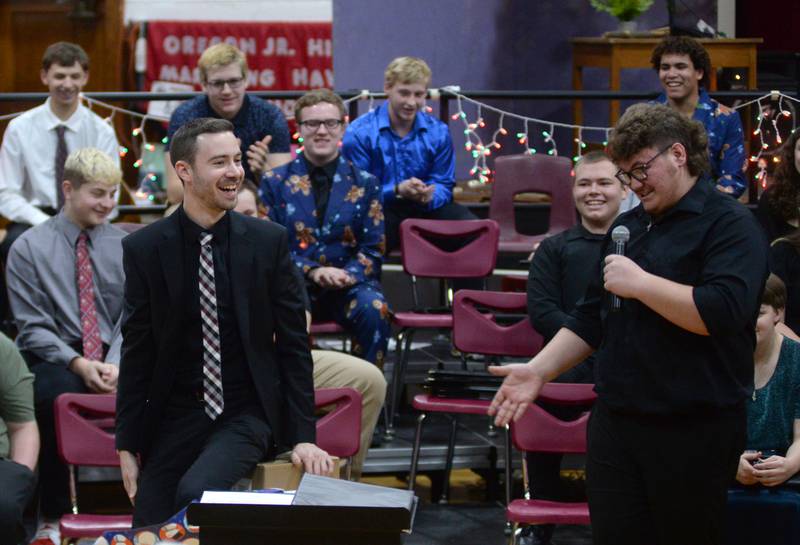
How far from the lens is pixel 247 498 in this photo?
262 cm

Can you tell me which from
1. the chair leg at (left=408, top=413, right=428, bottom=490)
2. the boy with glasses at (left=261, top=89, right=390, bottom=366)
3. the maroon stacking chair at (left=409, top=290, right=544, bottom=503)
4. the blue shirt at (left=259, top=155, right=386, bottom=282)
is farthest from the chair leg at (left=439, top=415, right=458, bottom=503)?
the blue shirt at (left=259, top=155, right=386, bottom=282)

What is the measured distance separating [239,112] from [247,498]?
340 cm

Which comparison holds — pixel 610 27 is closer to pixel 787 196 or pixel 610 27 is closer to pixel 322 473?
pixel 787 196

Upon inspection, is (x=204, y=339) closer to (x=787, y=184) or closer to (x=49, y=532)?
(x=49, y=532)

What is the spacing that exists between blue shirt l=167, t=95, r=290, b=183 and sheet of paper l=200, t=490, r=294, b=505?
3244mm

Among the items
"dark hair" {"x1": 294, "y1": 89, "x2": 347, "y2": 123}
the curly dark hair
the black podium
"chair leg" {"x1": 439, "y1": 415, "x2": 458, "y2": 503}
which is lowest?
"chair leg" {"x1": 439, "y1": 415, "x2": 458, "y2": 503}

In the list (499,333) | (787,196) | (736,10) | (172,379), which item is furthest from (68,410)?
(736,10)

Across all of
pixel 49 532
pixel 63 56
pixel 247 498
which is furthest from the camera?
pixel 63 56

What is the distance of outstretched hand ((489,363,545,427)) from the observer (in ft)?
10.5

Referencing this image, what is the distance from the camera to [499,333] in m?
5.08

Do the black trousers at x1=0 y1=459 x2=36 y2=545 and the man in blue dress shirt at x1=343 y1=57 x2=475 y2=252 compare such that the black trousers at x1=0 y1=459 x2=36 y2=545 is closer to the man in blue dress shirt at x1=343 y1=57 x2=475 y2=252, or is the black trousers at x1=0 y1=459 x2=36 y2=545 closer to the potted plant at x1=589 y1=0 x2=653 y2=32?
the man in blue dress shirt at x1=343 y1=57 x2=475 y2=252

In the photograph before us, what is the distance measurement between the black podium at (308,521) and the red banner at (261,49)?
7233mm

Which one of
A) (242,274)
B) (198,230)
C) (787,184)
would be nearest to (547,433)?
(242,274)

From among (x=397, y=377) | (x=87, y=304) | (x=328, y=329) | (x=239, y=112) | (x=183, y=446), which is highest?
(x=239, y=112)
